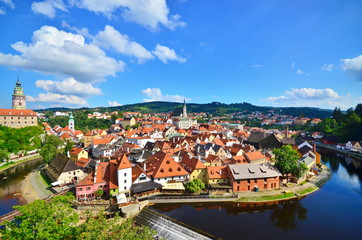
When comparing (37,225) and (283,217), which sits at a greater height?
(37,225)

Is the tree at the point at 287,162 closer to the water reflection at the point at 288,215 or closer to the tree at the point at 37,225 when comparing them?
the water reflection at the point at 288,215

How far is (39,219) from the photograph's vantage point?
57.1 feet

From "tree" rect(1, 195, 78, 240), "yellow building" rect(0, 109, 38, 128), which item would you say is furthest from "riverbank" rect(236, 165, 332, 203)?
"yellow building" rect(0, 109, 38, 128)

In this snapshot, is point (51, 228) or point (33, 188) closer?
point (51, 228)

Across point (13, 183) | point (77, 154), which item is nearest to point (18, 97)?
point (13, 183)

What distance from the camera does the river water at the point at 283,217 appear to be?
27.7m

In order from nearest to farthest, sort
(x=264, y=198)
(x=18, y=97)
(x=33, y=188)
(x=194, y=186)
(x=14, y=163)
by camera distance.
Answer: (x=264, y=198)
(x=194, y=186)
(x=33, y=188)
(x=14, y=163)
(x=18, y=97)

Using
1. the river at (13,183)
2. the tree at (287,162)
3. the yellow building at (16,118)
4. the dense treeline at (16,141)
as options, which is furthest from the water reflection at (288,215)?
the yellow building at (16,118)

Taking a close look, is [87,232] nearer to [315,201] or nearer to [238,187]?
[238,187]

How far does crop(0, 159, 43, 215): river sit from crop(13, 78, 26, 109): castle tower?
64.4 m

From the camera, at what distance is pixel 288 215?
107 ft

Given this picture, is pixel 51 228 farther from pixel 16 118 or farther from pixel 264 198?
pixel 16 118

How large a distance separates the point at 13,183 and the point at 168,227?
1704 inches

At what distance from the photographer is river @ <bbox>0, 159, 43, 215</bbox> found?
3575 cm
